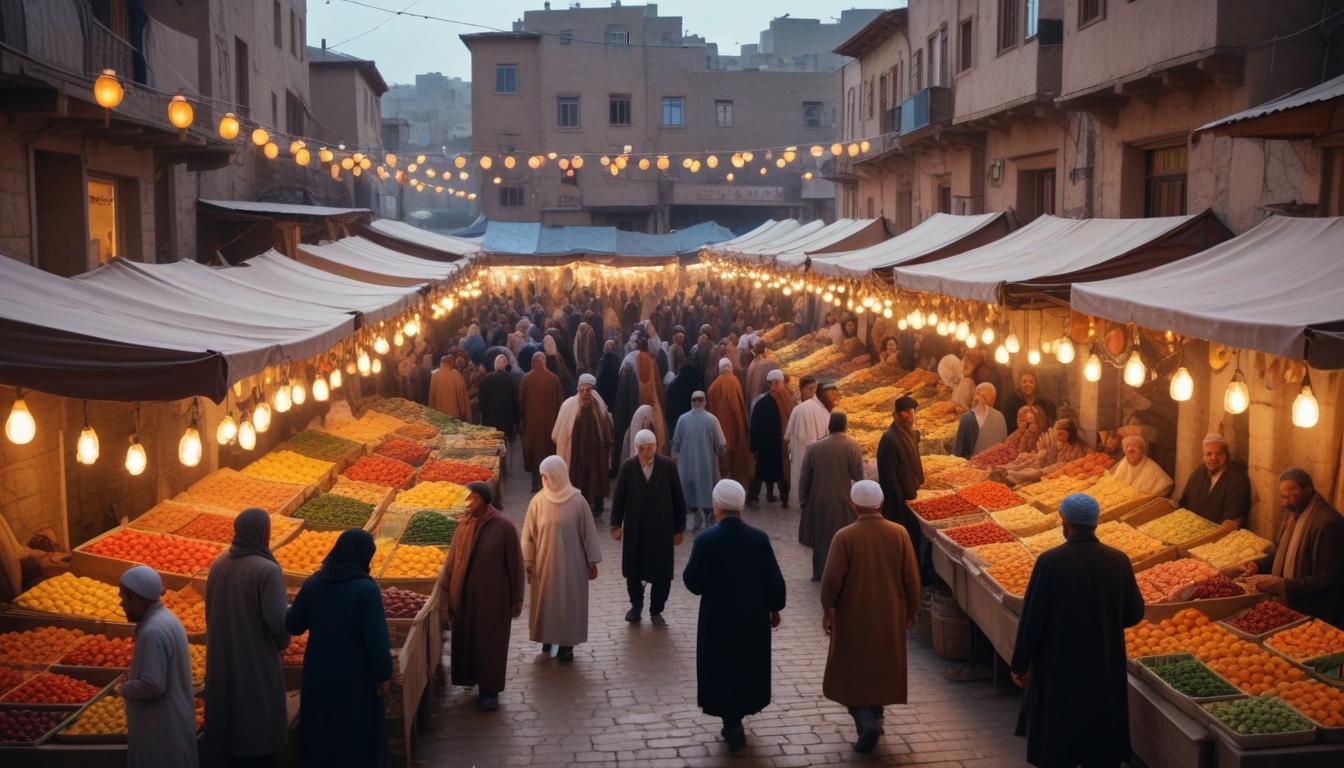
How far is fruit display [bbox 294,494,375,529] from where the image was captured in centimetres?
1060

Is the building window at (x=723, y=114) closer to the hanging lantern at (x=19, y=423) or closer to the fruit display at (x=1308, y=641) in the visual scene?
the fruit display at (x=1308, y=641)

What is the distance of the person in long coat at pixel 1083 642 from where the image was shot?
6.67m

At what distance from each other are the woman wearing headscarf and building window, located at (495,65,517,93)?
1645 inches

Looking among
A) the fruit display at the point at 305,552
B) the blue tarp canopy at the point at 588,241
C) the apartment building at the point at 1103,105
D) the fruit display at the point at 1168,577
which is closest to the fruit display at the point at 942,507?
the fruit display at the point at 1168,577

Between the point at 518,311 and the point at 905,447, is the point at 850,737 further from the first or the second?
the point at 518,311

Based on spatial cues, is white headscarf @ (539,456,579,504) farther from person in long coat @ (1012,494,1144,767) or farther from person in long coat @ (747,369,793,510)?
person in long coat @ (747,369,793,510)

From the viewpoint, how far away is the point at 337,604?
646cm

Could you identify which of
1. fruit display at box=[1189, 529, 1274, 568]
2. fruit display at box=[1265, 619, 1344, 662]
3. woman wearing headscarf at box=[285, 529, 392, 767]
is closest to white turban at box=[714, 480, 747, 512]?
woman wearing headscarf at box=[285, 529, 392, 767]

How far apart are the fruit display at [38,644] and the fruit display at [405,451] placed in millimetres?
6252

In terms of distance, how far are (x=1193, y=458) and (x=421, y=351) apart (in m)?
12.0

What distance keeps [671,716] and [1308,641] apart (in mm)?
3961

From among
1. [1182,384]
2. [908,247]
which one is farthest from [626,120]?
[1182,384]

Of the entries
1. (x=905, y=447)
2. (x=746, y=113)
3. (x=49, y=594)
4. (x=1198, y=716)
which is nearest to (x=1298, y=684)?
(x=1198, y=716)

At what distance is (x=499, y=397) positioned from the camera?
16.5m
